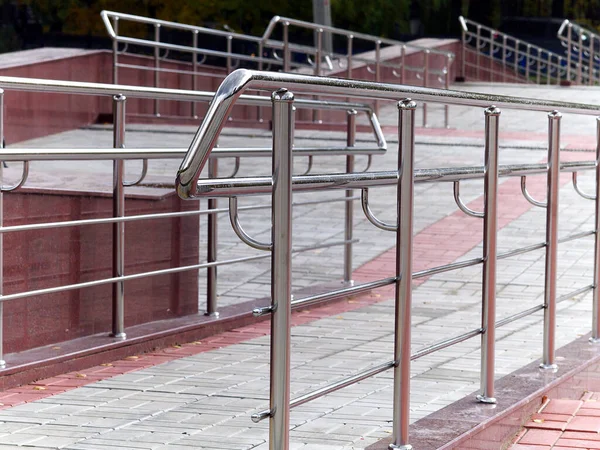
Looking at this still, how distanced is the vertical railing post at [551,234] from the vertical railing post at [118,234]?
2.10 m

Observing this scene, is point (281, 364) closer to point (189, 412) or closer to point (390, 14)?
point (189, 412)

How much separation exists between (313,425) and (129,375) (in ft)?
4.30

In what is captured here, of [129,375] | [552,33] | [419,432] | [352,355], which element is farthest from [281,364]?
[552,33]

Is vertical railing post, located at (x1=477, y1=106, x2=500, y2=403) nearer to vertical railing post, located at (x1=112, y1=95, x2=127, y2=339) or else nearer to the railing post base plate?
the railing post base plate

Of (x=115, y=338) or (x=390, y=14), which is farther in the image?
(x=390, y=14)

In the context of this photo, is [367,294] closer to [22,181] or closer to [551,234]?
[551,234]

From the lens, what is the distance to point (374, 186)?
3650mm

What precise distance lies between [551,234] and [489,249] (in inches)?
34.1

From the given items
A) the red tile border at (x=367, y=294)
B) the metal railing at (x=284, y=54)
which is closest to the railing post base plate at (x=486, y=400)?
the red tile border at (x=367, y=294)

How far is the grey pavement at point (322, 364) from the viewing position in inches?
170

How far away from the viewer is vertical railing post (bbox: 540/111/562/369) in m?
5.17

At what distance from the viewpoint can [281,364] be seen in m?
3.05

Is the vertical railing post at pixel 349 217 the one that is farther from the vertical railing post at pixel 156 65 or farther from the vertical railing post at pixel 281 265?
the vertical railing post at pixel 156 65

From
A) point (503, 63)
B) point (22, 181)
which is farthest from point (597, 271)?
point (503, 63)
